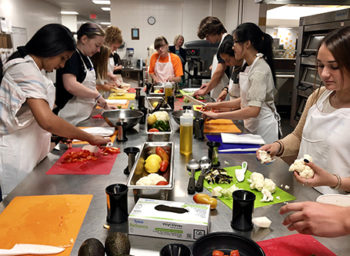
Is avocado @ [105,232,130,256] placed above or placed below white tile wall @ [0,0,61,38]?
below

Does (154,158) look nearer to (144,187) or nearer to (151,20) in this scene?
(144,187)

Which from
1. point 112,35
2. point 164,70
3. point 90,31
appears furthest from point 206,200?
point 164,70

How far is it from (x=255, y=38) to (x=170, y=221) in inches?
76.7

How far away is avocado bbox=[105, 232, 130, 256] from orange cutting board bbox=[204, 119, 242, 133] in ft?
5.48

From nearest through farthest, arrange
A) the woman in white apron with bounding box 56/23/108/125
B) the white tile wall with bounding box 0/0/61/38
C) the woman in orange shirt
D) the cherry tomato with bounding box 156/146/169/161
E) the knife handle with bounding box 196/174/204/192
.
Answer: the knife handle with bounding box 196/174/204/192
the cherry tomato with bounding box 156/146/169/161
the woman in white apron with bounding box 56/23/108/125
the woman in orange shirt
the white tile wall with bounding box 0/0/61/38

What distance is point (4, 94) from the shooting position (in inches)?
71.7

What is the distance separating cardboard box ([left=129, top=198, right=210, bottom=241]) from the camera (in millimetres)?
1034

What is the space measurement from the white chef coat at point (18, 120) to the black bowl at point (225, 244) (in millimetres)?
1363

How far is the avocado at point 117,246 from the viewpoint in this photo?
3.13 ft

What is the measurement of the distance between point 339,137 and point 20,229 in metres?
1.57

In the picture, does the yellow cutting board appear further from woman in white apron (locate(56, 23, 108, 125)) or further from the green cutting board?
the green cutting board

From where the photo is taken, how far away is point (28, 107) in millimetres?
1899

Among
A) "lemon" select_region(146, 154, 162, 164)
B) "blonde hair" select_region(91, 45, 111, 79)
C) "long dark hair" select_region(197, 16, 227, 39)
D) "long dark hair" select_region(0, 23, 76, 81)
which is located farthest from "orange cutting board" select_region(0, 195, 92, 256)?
"long dark hair" select_region(197, 16, 227, 39)

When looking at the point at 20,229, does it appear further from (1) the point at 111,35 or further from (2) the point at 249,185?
(1) the point at 111,35
